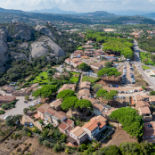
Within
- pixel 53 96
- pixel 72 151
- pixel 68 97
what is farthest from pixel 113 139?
pixel 53 96

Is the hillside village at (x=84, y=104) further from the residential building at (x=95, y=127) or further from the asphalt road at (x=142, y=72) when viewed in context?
the asphalt road at (x=142, y=72)

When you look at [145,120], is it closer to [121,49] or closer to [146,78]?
[146,78]

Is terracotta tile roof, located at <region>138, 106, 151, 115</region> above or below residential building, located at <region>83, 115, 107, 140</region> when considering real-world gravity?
above

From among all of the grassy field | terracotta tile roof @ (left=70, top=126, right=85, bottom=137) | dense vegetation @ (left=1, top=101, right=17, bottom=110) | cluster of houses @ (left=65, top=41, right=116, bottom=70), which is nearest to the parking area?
terracotta tile roof @ (left=70, top=126, right=85, bottom=137)

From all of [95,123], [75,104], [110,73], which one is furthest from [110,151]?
[110,73]

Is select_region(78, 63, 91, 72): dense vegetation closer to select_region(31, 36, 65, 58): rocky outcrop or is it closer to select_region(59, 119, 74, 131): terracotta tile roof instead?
select_region(31, 36, 65, 58): rocky outcrop

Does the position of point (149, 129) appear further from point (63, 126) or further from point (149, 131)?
point (63, 126)

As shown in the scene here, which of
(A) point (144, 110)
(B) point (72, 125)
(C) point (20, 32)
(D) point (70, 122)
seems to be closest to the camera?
(B) point (72, 125)

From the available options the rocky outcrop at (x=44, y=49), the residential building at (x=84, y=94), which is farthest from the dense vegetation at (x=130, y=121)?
the rocky outcrop at (x=44, y=49)
